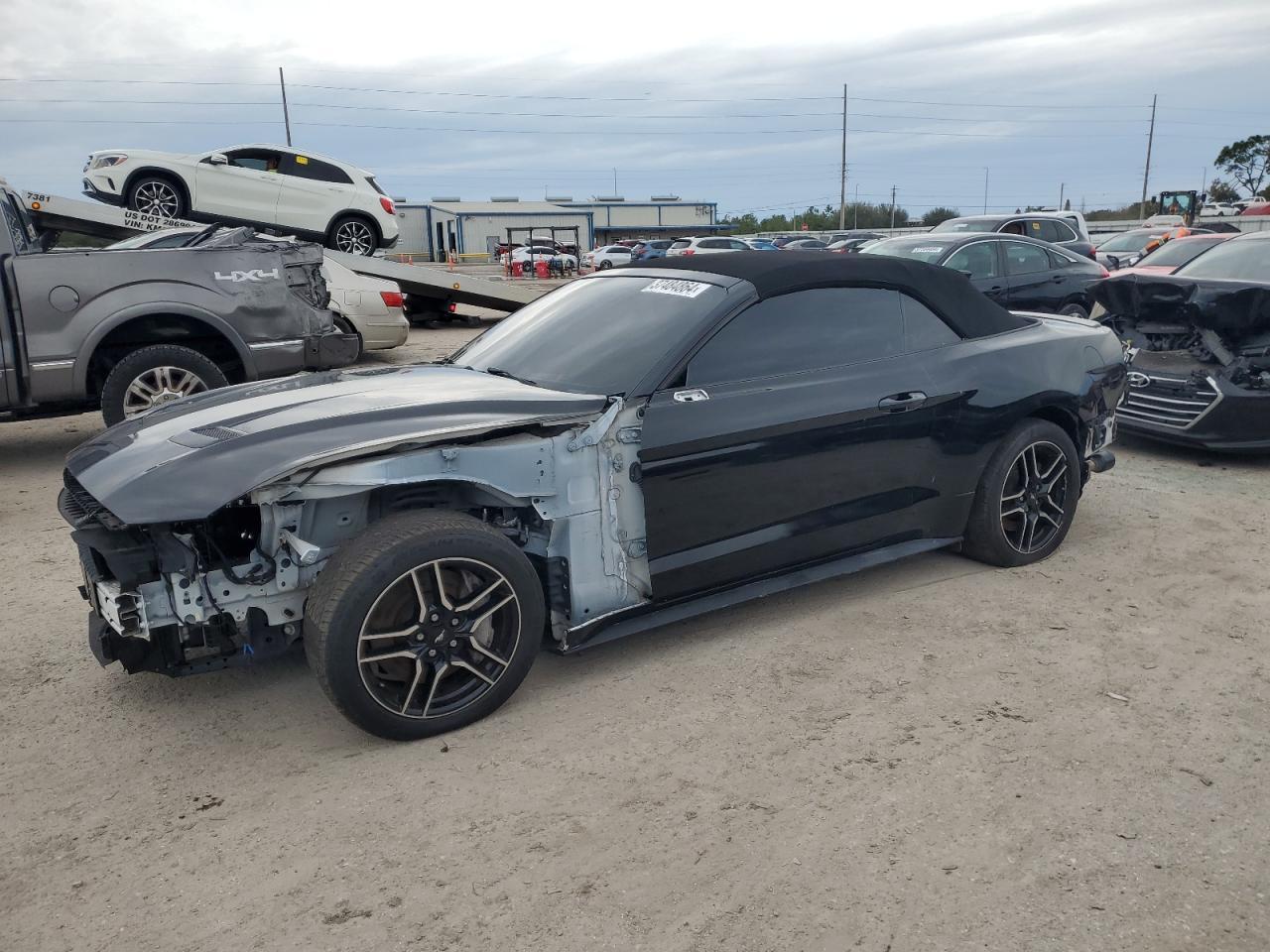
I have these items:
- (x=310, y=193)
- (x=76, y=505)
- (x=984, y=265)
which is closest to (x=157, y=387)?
(x=76, y=505)

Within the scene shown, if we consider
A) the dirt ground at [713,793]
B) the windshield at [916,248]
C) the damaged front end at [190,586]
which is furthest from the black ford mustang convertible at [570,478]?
the windshield at [916,248]

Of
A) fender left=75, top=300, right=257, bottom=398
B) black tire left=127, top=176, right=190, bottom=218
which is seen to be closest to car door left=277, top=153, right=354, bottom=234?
black tire left=127, top=176, right=190, bottom=218

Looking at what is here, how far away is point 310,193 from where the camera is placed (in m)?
14.2

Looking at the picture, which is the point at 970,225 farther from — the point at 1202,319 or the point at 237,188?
the point at 237,188

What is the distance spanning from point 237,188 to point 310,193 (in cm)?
97

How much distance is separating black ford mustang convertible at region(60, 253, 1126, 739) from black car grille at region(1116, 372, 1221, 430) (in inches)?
97.3

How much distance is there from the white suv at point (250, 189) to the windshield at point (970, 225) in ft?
28.9

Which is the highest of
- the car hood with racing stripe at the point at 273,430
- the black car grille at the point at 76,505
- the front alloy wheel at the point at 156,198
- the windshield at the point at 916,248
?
the front alloy wheel at the point at 156,198

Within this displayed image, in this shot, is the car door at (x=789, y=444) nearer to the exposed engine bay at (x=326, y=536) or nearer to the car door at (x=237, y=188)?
the exposed engine bay at (x=326, y=536)

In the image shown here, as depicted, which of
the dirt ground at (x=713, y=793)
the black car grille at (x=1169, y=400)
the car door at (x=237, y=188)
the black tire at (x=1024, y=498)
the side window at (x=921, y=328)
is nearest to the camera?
the dirt ground at (x=713, y=793)

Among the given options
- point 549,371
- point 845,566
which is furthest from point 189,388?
point 845,566

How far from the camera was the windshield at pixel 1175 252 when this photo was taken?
10.8 metres

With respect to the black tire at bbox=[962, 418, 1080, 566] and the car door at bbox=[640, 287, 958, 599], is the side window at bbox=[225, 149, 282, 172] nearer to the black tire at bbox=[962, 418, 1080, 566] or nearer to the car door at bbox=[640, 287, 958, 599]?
the car door at bbox=[640, 287, 958, 599]

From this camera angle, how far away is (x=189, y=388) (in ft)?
23.8
